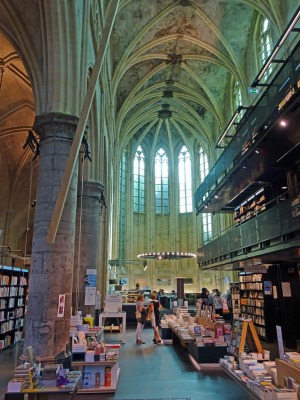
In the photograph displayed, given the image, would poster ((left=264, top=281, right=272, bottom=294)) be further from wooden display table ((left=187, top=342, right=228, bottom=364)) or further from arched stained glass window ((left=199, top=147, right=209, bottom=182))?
arched stained glass window ((left=199, top=147, right=209, bottom=182))

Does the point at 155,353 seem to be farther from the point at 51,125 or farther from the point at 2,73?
the point at 2,73

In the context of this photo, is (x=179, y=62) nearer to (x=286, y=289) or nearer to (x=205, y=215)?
(x=205, y=215)

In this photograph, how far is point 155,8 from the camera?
1755cm

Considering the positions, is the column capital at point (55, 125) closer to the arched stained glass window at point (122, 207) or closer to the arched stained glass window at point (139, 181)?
the arched stained glass window at point (122, 207)

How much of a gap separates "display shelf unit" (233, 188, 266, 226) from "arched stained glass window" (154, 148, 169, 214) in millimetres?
14142

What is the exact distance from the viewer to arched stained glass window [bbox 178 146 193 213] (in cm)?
3017

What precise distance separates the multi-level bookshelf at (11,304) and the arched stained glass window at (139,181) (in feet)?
62.6

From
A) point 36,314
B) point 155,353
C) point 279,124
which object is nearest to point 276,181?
point 279,124

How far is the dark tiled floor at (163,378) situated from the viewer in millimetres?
5168

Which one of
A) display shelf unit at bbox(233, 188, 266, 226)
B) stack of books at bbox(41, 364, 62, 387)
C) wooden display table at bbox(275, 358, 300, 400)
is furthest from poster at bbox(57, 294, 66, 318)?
display shelf unit at bbox(233, 188, 266, 226)

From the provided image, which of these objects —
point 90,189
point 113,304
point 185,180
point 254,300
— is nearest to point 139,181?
point 185,180

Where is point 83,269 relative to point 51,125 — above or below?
below

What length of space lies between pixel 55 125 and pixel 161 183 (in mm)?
24401

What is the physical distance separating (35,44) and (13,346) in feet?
26.5
